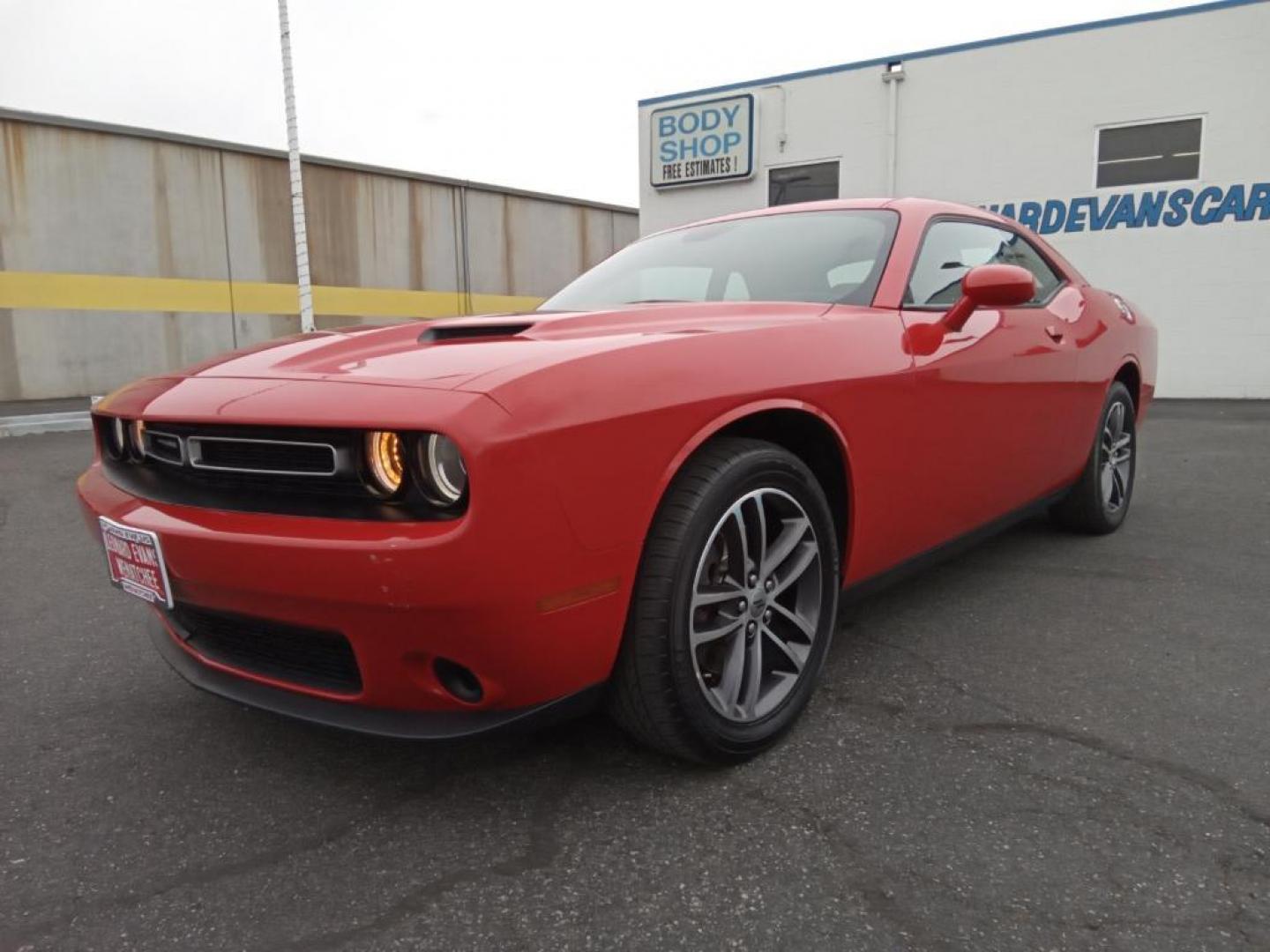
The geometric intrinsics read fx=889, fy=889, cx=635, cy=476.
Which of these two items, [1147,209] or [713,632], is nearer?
[713,632]

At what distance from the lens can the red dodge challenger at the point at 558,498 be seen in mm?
1486

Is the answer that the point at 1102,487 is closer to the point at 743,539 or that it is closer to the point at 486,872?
the point at 743,539

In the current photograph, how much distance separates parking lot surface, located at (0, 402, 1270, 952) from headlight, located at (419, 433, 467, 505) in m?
0.58

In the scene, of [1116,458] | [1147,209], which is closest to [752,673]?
[1116,458]

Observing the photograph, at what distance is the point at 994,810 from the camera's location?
1.74m

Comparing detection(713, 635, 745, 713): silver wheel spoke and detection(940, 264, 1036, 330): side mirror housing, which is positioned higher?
detection(940, 264, 1036, 330): side mirror housing

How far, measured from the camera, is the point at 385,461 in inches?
60.3

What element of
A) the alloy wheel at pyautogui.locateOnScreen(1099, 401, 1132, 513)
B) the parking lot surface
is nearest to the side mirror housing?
the parking lot surface

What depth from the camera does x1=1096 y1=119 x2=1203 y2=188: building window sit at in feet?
33.5

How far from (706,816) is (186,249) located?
16299 millimetres

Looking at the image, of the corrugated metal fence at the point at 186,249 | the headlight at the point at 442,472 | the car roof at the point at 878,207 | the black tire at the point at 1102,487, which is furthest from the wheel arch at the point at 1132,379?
the corrugated metal fence at the point at 186,249

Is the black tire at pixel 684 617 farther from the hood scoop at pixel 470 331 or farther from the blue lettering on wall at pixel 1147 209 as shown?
the blue lettering on wall at pixel 1147 209

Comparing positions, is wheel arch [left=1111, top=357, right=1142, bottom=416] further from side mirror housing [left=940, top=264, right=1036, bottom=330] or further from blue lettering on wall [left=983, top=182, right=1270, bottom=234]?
blue lettering on wall [left=983, top=182, right=1270, bottom=234]

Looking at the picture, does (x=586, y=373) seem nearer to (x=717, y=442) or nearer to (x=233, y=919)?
(x=717, y=442)
